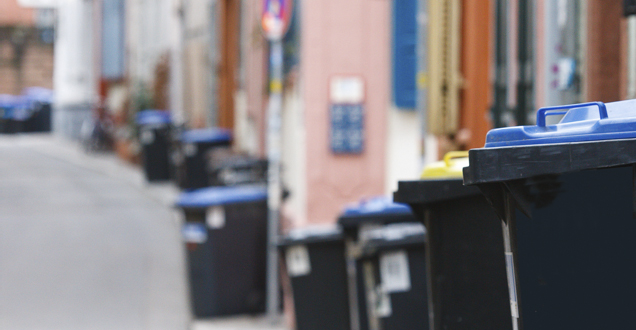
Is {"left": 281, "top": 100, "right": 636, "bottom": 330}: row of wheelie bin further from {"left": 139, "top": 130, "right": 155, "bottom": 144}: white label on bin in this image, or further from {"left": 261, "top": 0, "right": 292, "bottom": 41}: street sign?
{"left": 139, "top": 130, "right": 155, "bottom": 144}: white label on bin

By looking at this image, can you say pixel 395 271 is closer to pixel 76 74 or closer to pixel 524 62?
pixel 524 62

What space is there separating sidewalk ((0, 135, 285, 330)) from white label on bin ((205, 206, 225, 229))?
30.5 inches

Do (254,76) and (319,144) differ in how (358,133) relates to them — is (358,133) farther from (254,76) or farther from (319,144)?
(254,76)

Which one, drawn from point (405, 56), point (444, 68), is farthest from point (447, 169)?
point (405, 56)

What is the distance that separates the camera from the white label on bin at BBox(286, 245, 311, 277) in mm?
6758

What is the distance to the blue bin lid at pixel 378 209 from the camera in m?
5.92

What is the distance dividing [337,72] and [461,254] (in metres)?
6.87

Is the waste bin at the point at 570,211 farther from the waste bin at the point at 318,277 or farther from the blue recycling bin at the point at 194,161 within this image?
the blue recycling bin at the point at 194,161

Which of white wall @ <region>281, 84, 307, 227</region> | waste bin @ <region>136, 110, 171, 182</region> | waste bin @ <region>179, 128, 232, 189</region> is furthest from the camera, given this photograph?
waste bin @ <region>136, 110, 171, 182</region>

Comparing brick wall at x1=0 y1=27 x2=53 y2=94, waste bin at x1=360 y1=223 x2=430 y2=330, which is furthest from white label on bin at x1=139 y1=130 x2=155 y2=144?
brick wall at x1=0 y1=27 x2=53 y2=94

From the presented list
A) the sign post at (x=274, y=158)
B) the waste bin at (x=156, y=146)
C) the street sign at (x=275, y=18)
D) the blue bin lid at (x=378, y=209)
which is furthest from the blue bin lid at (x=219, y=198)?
the waste bin at (x=156, y=146)

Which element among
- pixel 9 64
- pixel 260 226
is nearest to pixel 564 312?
pixel 260 226

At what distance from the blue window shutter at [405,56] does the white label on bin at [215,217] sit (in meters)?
2.22

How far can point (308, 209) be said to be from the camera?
1040cm
